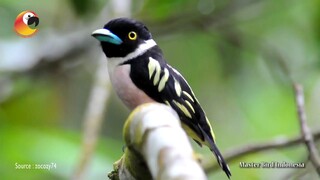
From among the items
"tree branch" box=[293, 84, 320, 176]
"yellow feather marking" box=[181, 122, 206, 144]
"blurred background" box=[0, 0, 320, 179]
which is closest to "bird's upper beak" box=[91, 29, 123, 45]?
"yellow feather marking" box=[181, 122, 206, 144]

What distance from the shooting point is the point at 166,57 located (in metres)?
1.89

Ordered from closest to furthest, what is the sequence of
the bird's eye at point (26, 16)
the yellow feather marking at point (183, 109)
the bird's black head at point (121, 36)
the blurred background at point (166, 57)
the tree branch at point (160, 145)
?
1. the tree branch at point (160, 145)
2. the yellow feather marking at point (183, 109)
3. the bird's black head at point (121, 36)
4. the bird's eye at point (26, 16)
5. the blurred background at point (166, 57)

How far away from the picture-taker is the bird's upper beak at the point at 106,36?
129 cm

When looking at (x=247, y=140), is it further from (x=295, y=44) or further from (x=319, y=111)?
(x=295, y=44)

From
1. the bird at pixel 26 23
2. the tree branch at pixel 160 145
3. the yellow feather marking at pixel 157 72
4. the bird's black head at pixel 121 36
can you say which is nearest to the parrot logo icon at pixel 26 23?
the bird at pixel 26 23

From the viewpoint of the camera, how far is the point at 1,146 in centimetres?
194

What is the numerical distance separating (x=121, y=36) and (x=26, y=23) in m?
0.62

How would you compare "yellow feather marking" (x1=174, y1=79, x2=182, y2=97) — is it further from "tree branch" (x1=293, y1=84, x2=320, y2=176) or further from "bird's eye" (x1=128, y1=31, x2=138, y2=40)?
"tree branch" (x1=293, y1=84, x2=320, y2=176)

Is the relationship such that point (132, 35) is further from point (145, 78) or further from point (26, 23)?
point (26, 23)

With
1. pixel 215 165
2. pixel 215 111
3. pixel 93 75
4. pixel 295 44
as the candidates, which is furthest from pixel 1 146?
pixel 295 44

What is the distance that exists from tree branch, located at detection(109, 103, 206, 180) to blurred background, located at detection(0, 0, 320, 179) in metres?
1.06

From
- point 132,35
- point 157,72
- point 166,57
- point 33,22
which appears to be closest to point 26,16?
point 33,22

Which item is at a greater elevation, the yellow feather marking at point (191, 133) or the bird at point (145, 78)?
the bird at point (145, 78)

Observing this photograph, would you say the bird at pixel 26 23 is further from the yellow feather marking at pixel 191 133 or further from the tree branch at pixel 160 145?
the tree branch at pixel 160 145
